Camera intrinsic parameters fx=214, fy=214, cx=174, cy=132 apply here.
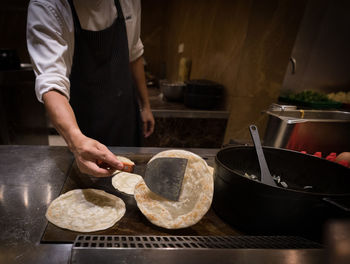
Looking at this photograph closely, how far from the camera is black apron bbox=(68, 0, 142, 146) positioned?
1.52 m

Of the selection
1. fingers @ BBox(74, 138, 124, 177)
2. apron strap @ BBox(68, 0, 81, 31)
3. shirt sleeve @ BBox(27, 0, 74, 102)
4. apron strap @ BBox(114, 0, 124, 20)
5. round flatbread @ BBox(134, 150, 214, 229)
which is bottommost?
round flatbread @ BBox(134, 150, 214, 229)

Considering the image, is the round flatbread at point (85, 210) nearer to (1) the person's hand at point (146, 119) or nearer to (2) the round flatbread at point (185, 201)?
(2) the round flatbread at point (185, 201)

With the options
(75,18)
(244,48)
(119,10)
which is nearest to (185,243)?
(75,18)

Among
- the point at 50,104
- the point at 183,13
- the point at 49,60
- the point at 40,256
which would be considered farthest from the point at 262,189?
the point at 183,13

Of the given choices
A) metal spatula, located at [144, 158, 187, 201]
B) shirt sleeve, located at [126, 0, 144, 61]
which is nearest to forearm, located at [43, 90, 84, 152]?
metal spatula, located at [144, 158, 187, 201]

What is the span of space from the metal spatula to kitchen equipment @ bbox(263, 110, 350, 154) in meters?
0.89

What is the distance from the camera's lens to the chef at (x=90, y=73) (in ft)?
3.38

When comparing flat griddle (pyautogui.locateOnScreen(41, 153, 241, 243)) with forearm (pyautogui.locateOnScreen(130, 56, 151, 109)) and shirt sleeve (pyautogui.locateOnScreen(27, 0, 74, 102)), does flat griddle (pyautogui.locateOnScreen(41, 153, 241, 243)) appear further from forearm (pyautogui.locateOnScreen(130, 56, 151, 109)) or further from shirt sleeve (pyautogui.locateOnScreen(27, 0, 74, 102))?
forearm (pyautogui.locateOnScreen(130, 56, 151, 109))

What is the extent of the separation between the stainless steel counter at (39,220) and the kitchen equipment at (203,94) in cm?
125

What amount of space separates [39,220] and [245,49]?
2.50 m

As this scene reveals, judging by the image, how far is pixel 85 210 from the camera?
989mm

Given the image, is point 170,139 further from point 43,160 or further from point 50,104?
point 50,104

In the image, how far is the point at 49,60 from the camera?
3.73 feet

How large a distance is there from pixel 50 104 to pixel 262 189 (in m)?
1.04
